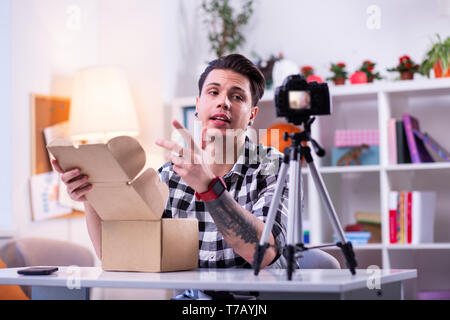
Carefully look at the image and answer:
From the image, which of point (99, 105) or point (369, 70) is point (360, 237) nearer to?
point (369, 70)

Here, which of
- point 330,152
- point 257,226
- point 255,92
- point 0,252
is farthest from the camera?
point 330,152

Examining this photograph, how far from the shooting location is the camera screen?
49.2 inches

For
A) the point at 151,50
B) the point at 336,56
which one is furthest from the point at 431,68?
the point at 151,50

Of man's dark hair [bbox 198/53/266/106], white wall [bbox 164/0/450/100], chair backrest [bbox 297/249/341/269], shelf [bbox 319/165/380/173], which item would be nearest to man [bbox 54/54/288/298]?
man's dark hair [bbox 198/53/266/106]

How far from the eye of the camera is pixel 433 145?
3357mm

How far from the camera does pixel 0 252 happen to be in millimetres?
3068

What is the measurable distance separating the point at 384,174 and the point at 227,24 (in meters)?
1.42

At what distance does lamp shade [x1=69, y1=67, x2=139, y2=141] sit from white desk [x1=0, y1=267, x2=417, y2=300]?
2.04 m

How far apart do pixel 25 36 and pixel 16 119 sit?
48 cm

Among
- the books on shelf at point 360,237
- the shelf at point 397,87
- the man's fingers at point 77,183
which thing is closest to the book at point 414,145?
the shelf at point 397,87

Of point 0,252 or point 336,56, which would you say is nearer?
point 0,252

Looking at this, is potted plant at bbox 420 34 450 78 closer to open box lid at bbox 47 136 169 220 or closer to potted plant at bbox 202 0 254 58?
potted plant at bbox 202 0 254 58

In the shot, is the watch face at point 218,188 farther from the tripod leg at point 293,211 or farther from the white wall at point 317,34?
the white wall at point 317,34
